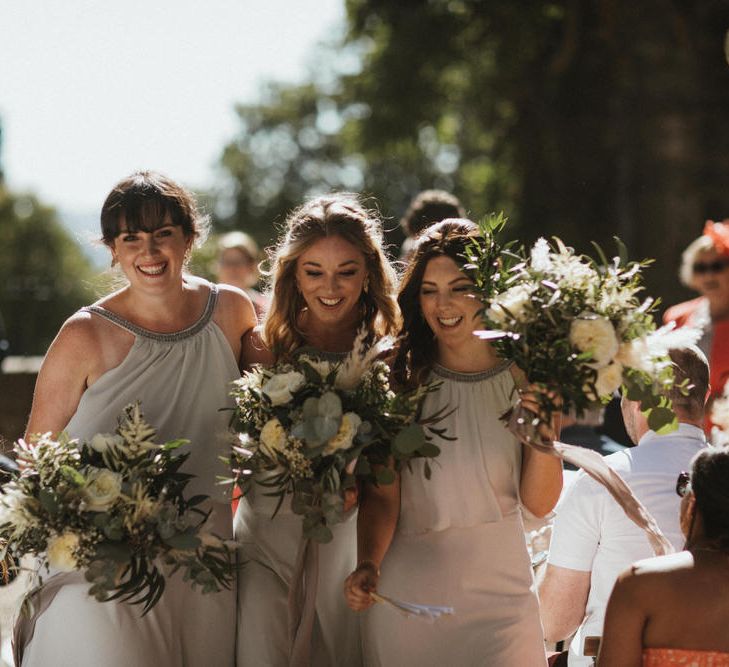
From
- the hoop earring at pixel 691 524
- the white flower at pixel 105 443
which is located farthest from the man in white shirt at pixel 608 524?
the white flower at pixel 105 443

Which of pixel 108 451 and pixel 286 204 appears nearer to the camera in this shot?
pixel 108 451

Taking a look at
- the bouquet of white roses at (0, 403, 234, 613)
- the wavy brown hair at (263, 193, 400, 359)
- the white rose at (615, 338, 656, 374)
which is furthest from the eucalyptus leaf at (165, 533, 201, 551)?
the white rose at (615, 338, 656, 374)

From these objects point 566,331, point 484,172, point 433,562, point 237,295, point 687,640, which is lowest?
point 687,640

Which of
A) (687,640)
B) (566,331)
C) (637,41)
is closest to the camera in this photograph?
(687,640)

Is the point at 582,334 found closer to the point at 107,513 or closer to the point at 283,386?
the point at 283,386

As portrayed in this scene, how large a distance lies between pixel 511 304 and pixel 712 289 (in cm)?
386

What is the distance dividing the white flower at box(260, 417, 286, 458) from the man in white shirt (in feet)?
3.91

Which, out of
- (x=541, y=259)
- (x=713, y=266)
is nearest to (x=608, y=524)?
(x=541, y=259)

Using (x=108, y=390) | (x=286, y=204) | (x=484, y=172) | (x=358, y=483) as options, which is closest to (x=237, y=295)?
(x=108, y=390)

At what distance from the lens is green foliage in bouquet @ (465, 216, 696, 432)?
115 inches

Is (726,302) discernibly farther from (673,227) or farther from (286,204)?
(286,204)

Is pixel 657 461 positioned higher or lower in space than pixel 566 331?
lower

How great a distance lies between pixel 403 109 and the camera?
16.3 meters

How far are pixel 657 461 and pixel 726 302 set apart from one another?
3.06 meters
